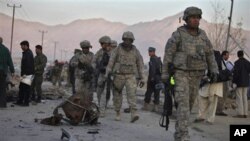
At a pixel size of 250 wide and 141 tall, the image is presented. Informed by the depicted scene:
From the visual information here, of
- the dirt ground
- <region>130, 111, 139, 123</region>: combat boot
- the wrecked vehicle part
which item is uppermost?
the wrecked vehicle part

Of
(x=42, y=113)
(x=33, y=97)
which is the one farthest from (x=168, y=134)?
(x=33, y=97)

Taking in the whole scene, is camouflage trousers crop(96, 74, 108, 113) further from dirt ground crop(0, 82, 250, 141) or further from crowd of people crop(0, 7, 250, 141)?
dirt ground crop(0, 82, 250, 141)

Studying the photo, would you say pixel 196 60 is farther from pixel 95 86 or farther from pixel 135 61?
pixel 95 86

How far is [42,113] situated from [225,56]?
207 inches

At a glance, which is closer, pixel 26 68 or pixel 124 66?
pixel 124 66

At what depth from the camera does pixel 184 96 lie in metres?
8.12

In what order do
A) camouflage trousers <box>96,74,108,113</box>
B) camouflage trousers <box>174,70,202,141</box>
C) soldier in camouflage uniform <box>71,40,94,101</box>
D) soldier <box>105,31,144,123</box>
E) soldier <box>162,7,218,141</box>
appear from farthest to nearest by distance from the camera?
soldier in camouflage uniform <box>71,40,94,101</box>, camouflage trousers <box>96,74,108,113</box>, soldier <box>105,31,144,123</box>, soldier <box>162,7,218,141</box>, camouflage trousers <box>174,70,202,141</box>

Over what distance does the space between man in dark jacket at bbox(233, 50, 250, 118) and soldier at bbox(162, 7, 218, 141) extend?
22.6 ft

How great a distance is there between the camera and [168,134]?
9703 mm

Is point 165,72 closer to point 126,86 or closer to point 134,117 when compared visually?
point 134,117

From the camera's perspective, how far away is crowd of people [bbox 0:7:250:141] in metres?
8.20

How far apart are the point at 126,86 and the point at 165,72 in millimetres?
3757

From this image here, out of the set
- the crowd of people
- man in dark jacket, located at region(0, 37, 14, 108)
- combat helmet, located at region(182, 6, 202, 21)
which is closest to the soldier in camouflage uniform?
the crowd of people

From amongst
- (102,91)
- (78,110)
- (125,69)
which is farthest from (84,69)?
(78,110)
